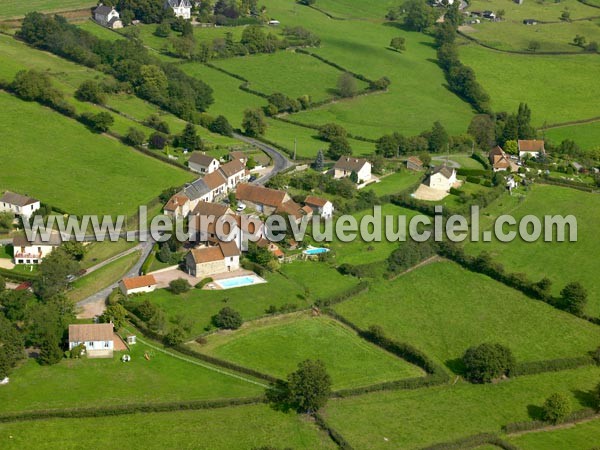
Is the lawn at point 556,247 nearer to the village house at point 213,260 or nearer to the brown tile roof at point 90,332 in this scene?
the village house at point 213,260

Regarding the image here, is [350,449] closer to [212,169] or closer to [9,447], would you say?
[9,447]

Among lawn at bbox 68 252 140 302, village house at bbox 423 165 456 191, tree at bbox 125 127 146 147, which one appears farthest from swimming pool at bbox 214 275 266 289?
tree at bbox 125 127 146 147

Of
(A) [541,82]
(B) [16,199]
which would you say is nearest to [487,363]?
(B) [16,199]

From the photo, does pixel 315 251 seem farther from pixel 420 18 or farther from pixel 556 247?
pixel 420 18

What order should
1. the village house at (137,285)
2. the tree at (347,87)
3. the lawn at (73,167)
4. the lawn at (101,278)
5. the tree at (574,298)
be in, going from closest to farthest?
the village house at (137,285) < the lawn at (101,278) < the tree at (574,298) < the lawn at (73,167) < the tree at (347,87)

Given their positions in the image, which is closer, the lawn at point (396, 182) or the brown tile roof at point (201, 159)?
the brown tile roof at point (201, 159)

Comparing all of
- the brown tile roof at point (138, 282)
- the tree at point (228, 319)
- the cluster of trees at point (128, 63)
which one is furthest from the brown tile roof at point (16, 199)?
the cluster of trees at point (128, 63)
